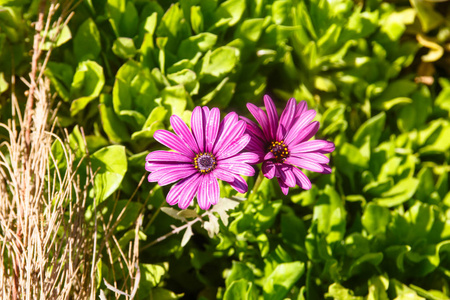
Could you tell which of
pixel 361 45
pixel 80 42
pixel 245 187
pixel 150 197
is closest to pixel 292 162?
pixel 245 187

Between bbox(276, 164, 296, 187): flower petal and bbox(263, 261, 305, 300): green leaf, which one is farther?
bbox(263, 261, 305, 300): green leaf

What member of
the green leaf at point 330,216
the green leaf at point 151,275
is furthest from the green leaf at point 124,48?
the green leaf at point 330,216

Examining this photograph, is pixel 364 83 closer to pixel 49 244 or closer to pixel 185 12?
pixel 185 12

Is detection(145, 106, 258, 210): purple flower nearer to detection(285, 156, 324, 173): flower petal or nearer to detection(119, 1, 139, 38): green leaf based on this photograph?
detection(285, 156, 324, 173): flower petal

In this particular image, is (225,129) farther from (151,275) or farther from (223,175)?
(151,275)

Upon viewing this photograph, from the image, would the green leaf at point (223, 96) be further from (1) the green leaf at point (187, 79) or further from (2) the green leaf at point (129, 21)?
(2) the green leaf at point (129, 21)

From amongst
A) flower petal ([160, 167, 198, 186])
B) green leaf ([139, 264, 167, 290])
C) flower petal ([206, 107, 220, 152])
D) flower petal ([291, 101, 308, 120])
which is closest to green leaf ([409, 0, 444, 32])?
flower petal ([291, 101, 308, 120])

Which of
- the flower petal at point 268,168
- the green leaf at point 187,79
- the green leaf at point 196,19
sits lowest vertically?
the flower petal at point 268,168
